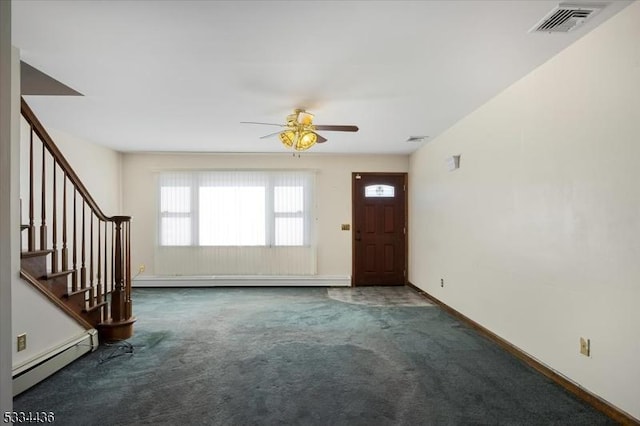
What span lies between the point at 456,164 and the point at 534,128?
1.55 metres

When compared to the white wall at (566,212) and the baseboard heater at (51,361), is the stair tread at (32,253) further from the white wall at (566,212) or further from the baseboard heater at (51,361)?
the white wall at (566,212)

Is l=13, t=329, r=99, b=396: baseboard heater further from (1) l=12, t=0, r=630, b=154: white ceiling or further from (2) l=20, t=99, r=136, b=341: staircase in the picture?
(1) l=12, t=0, r=630, b=154: white ceiling

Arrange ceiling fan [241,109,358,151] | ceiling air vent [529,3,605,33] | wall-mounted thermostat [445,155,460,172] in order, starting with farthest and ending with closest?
wall-mounted thermostat [445,155,460,172]
ceiling fan [241,109,358,151]
ceiling air vent [529,3,605,33]

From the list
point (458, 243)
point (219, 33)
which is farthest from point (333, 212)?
point (219, 33)

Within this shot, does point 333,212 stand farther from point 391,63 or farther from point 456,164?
point 391,63

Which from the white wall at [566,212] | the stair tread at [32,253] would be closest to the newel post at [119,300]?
the stair tread at [32,253]

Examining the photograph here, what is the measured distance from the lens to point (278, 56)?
107 inches

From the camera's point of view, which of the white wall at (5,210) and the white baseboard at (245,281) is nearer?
the white wall at (5,210)

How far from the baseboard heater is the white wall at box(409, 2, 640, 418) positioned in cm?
390

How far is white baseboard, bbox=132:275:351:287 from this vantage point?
6.55 m

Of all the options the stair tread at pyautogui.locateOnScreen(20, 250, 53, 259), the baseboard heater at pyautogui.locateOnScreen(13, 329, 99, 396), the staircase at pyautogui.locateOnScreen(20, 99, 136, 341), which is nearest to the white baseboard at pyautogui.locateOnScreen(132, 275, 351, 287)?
the staircase at pyautogui.locateOnScreen(20, 99, 136, 341)

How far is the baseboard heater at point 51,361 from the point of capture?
2.59m

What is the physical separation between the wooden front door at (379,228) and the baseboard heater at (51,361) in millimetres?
4434

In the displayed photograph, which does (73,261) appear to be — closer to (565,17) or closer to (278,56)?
(278,56)
